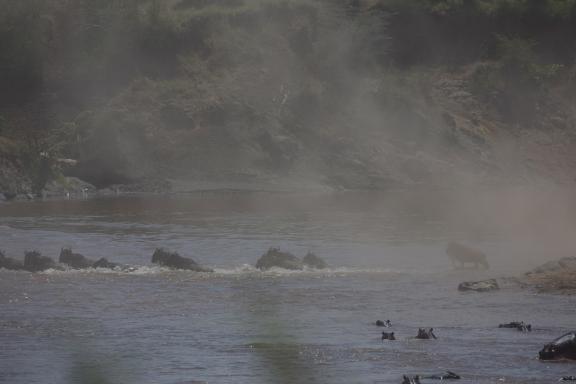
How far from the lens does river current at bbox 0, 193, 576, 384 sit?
20922 millimetres

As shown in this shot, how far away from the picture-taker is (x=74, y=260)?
33594 millimetres

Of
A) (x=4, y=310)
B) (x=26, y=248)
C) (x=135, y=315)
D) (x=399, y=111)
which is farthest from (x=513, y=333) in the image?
(x=399, y=111)

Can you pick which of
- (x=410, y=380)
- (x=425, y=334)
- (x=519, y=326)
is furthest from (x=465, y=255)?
(x=410, y=380)

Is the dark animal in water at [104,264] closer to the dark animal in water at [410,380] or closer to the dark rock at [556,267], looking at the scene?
the dark rock at [556,267]

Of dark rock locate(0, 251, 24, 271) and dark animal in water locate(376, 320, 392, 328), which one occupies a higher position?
dark rock locate(0, 251, 24, 271)

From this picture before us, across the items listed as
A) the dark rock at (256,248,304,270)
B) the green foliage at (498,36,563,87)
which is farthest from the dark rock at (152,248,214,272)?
the green foliage at (498,36,563,87)

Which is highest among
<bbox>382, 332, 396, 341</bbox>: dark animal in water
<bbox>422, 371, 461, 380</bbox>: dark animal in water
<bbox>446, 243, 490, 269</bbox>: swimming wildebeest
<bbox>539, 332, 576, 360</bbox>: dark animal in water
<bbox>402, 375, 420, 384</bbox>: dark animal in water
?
<bbox>446, 243, 490, 269</bbox>: swimming wildebeest

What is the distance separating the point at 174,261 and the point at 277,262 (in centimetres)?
243

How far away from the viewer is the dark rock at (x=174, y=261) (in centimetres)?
3304

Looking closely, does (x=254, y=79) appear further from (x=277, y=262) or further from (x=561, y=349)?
(x=561, y=349)

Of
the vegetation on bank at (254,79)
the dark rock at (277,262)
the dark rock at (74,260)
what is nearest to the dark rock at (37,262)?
the dark rock at (74,260)

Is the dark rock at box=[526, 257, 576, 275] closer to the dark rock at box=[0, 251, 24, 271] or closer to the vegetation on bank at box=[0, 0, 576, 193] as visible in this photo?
the dark rock at box=[0, 251, 24, 271]

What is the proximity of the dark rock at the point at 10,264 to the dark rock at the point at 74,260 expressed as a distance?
1.02 metres

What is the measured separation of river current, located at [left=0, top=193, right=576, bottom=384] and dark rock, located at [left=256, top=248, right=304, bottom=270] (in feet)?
1.34
